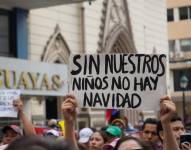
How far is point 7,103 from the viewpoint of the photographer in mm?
7578

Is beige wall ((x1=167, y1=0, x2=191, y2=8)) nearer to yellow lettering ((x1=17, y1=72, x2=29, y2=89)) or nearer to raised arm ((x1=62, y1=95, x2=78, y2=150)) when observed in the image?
yellow lettering ((x1=17, y1=72, x2=29, y2=89))

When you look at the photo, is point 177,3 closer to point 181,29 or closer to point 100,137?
point 181,29

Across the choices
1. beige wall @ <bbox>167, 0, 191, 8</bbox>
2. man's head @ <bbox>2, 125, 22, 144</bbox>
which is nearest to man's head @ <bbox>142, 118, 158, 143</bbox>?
man's head @ <bbox>2, 125, 22, 144</bbox>

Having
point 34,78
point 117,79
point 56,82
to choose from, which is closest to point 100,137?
point 117,79

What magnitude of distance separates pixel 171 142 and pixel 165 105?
0.28 m

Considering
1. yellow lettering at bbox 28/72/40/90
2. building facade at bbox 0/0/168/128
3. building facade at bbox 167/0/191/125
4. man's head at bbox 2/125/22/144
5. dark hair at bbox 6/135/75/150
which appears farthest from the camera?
building facade at bbox 167/0/191/125

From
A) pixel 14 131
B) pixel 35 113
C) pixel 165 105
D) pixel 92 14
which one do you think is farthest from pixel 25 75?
pixel 165 105

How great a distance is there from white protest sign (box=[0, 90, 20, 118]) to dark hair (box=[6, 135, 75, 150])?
5.24 meters

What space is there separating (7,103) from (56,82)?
10360mm

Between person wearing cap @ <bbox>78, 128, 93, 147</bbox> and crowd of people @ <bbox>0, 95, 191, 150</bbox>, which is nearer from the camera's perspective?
crowd of people @ <bbox>0, 95, 191, 150</bbox>

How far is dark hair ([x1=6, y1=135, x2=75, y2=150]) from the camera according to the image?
1693 mm

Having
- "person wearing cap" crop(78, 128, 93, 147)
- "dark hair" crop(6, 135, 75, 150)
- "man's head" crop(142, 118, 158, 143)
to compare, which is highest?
"dark hair" crop(6, 135, 75, 150)

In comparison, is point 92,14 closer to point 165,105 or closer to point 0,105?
→ point 0,105

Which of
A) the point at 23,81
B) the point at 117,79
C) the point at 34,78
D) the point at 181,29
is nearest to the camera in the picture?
the point at 117,79
